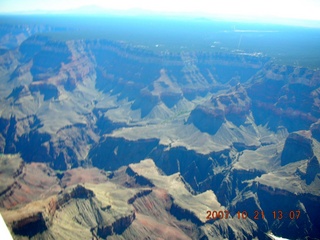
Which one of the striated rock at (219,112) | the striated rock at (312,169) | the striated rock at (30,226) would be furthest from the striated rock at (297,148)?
the striated rock at (30,226)

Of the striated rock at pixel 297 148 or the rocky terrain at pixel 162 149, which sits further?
the striated rock at pixel 297 148

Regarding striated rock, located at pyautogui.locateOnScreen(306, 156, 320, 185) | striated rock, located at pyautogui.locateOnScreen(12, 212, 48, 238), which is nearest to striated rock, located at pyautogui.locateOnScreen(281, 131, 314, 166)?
striated rock, located at pyautogui.locateOnScreen(306, 156, 320, 185)

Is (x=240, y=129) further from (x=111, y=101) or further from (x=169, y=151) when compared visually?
(x=111, y=101)

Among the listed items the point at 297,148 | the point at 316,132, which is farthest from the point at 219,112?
the point at 297,148

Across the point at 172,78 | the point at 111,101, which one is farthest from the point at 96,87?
the point at 172,78

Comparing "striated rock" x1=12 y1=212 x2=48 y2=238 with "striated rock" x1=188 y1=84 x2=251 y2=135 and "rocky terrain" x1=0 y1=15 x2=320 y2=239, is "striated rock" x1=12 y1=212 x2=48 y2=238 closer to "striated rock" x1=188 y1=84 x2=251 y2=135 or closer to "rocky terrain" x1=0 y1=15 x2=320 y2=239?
"rocky terrain" x1=0 y1=15 x2=320 y2=239

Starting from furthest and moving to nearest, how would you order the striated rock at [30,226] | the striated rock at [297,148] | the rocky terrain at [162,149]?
the striated rock at [297,148] < the rocky terrain at [162,149] < the striated rock at [30,226]

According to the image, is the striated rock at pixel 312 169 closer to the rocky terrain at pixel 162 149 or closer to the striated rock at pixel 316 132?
the rocky terrain at pixel 162 149
